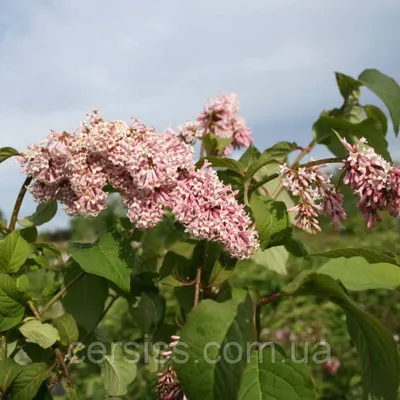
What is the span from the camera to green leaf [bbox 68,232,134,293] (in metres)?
1.17

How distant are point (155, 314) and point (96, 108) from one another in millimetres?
544

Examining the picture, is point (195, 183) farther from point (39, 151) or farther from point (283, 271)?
point (283, 271)

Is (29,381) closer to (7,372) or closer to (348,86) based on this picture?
(7,372)

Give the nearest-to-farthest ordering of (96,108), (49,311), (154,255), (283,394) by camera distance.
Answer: (283,394) → (96,108) → (49,311) → (154,255)

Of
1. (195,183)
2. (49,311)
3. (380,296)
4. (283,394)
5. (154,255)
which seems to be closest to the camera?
(283,394)

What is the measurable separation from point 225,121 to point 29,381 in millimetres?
891

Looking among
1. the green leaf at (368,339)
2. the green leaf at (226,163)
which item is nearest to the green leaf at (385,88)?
the green leaf at (226,163)

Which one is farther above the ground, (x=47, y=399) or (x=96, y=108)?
(x=96, y=108)

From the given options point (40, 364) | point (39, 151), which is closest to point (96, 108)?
point (39, 151)

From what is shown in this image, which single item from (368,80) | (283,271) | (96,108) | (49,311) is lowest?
(49,311)

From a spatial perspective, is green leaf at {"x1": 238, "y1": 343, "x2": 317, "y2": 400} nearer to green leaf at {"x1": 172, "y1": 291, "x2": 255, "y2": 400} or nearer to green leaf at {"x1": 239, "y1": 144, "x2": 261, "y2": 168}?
green leaf at {"x1": 172, "y1": 291, "x2": 255, "y2": 400}

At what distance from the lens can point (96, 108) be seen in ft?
4.03

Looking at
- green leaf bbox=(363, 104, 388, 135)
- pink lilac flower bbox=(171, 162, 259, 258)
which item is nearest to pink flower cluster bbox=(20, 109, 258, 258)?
pink lilac flower bbox=(171, 162, 259, 258)

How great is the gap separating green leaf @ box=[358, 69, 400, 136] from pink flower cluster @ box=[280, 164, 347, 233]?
41 cm
